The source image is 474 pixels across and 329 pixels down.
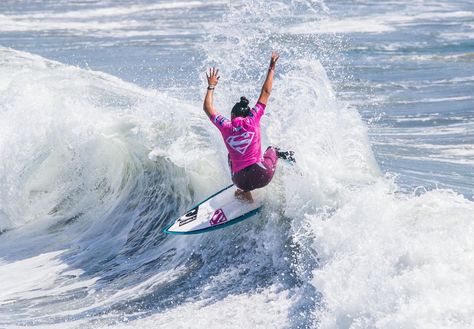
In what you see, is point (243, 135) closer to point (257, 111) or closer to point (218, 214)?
point (257, 111)

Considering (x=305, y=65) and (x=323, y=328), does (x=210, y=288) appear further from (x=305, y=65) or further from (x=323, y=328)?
(x=305, y=65)

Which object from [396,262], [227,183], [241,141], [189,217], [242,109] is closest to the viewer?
[396,262]

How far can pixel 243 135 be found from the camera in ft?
31.8

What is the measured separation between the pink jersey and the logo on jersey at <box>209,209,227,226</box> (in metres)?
0.73

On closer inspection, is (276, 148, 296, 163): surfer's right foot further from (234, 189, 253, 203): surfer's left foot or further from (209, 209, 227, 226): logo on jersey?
(209, 209, 227, 226): logo on jersey

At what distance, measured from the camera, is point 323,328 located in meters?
7.65

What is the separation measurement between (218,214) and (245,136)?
1212 mm

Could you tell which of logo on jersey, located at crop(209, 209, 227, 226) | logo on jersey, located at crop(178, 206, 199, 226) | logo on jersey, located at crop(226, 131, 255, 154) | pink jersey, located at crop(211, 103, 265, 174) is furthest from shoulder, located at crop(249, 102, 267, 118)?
logo on jersey, located at crop(178, 206, 199, 226)

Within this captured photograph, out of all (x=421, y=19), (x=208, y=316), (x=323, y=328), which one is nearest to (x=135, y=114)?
(x=208, y=316)

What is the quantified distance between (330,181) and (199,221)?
1718 mm

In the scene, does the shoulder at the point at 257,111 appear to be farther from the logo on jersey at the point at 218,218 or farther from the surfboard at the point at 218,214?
the logo on jersey at the point at 218,218

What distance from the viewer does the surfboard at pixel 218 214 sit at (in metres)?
10.4

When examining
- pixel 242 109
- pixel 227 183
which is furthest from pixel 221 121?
pixel 227 183

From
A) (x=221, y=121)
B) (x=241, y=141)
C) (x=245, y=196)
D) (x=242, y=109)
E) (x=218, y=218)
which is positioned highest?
(x=242, y=109)
